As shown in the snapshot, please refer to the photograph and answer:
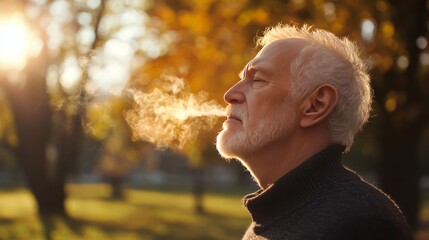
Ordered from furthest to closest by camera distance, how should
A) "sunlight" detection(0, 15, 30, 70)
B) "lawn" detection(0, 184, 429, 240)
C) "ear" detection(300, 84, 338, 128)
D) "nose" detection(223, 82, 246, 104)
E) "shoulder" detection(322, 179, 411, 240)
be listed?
"lawn" detection(0, 184, 429, 240) → "sunlight" detection(0, 15, 30, 70) → "nose" detection(223, 82, 246, 104) → "ear" detection(300, 84, 338, 128) → "shoulder" detection(322, 179, 411, 240)

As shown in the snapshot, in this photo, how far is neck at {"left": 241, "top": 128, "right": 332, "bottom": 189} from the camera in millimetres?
2072

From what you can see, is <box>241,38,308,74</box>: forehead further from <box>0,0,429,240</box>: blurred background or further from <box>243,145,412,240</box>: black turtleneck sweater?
<box>0,0,429,240</box>: blurred background

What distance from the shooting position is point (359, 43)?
10.3 meters

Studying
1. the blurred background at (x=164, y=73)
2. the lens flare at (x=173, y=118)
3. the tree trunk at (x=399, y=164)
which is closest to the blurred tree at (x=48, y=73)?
the blurred background at (x=164, y=73)

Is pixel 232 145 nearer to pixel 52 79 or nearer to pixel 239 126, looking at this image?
pixel 239 126

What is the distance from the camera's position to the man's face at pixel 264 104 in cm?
210

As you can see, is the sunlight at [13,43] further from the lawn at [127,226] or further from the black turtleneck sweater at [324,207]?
the black turtleneck sweater at [324,207]

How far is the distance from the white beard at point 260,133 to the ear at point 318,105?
0.14ft

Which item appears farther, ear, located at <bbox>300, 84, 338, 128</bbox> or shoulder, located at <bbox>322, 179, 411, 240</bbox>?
ear, located at <bbox>300, 84, 338, 128</bbox>

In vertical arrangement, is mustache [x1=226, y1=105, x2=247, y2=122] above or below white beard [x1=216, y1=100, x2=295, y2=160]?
above

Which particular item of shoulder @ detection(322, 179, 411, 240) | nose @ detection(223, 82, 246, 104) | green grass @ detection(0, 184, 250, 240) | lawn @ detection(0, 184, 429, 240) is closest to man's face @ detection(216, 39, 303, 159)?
nose @ detection(223, 82, 246, 104)

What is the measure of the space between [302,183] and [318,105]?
243mm

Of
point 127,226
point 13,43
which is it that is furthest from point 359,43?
point 127,226

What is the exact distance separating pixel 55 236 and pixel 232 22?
8.94 meters
